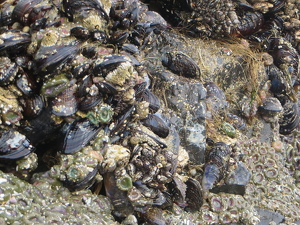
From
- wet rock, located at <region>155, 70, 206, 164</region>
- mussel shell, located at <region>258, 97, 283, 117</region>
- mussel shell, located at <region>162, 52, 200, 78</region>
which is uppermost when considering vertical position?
mussel shell, located at <region>162, 52, 200, 78</region>

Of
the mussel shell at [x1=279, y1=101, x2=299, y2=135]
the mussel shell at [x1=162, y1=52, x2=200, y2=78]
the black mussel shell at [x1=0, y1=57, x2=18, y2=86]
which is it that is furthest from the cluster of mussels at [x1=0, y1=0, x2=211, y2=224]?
the mussel shell at [x1=279, y1=101, x2=299, y2=135]

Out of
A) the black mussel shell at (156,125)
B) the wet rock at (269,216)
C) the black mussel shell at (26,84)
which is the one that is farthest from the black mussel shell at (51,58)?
the wet rock at (269,216)

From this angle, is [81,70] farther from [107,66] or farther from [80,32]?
[80,32]

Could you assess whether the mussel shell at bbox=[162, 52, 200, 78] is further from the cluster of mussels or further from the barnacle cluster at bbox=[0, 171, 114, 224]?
the barnacle cluster at bbox=[0, 171, 114, 224]

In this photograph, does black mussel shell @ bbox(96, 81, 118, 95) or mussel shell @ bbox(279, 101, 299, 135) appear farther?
mussel shell @ bbox(279, 101, 299, 135)

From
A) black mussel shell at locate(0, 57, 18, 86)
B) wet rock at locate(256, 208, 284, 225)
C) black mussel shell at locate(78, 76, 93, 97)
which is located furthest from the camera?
wet rock at locate(256, 208, 284, 225)

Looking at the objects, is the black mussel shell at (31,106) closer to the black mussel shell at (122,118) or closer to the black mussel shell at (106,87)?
the black mussel shell at (106,87)

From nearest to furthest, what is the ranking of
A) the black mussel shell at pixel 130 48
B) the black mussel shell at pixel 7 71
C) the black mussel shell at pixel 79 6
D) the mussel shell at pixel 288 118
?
the black mussel shell at pixel 7 71
the black mussel shell at pixel 79 6
the black mussel shell at pixel 130 48
the mussel shell at pixel 288 118
